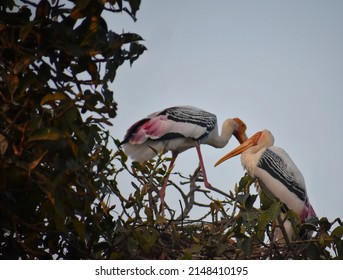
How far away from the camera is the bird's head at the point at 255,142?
7.60 meters

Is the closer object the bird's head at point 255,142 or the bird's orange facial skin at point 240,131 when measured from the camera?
the bird's head at point 255,142

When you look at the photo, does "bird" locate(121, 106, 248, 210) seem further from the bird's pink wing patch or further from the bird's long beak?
the bird's long beak

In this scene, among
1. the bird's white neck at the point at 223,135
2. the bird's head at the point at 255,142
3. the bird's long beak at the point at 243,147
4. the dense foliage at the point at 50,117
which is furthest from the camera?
the bird's white neck at the point at 223,135

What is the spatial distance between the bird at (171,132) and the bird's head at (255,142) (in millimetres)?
259

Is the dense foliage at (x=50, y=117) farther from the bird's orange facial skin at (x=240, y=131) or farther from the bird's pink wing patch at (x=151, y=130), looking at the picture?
the bird's orange facial skin at (x=240, y=131)

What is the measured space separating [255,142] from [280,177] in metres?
0.76

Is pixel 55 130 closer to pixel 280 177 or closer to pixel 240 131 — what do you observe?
pixel 280 177

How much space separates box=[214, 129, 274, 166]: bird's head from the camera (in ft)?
24.9

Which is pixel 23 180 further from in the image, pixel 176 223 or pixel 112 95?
pixel 176 223

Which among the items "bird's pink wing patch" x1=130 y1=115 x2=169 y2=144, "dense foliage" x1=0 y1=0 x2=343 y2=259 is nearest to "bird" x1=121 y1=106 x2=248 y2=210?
"bird's pink wing patch" x1=130 y1=115 x2=169 y2=144

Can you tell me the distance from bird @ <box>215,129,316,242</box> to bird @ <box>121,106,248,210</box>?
441 millimetres

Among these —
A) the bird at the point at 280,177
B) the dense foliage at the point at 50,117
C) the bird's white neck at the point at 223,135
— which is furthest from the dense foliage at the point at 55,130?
the bird's white neck at the point at 223,135

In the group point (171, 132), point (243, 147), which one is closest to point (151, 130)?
point (171, 132)

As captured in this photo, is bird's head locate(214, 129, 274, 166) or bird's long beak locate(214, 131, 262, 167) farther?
bird's long beak locate(214, 131, 262, 167)
